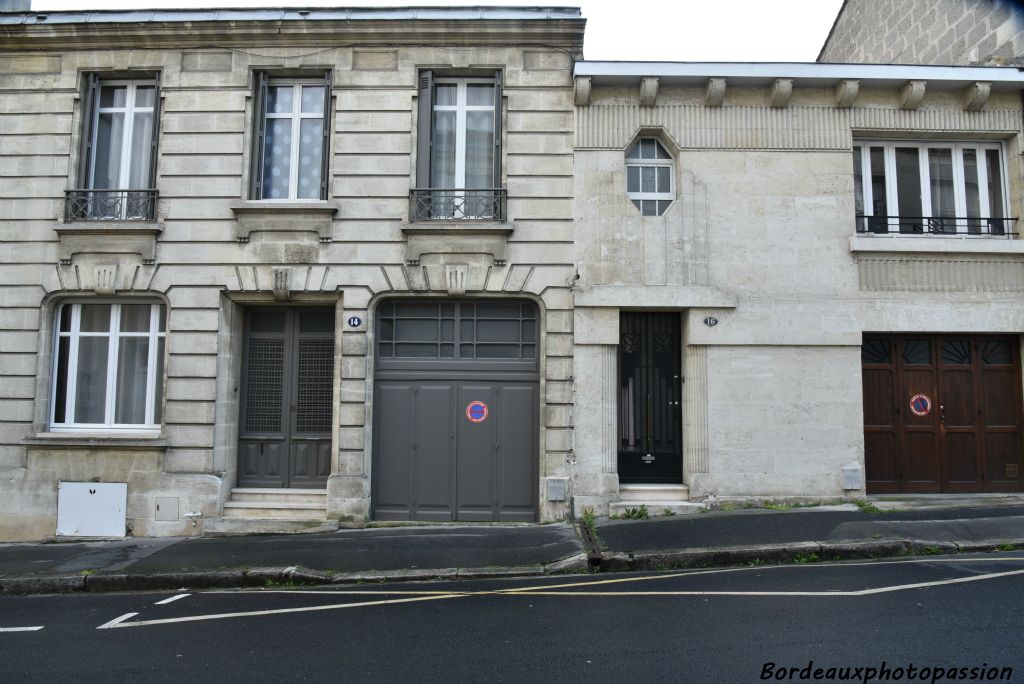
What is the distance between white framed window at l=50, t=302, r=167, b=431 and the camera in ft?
33.9

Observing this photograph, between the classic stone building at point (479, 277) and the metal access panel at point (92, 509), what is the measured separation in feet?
0.15

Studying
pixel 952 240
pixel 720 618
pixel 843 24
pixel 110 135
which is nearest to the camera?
pixel 720 618

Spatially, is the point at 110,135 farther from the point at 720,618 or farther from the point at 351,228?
the point at 720,618

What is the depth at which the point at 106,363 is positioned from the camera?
34.3 ft

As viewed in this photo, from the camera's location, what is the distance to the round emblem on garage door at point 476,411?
1005 centimetres

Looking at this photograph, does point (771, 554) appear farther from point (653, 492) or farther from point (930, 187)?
point (930, 187)

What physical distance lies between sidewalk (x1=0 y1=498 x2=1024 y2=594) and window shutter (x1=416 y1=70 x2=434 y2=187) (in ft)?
17.0

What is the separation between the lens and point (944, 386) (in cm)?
1023

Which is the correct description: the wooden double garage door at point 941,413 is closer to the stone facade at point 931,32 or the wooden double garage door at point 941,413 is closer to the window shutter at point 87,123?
the stone facade at point 931,32

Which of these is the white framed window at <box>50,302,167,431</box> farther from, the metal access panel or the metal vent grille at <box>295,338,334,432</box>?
the metal vent grille at <box>295,338,334,432</box>

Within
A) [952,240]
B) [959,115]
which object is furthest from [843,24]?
[952,240]

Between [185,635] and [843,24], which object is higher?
[843,24]

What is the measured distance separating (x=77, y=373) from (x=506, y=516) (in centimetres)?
691

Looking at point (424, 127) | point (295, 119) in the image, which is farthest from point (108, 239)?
point (424, 127)
